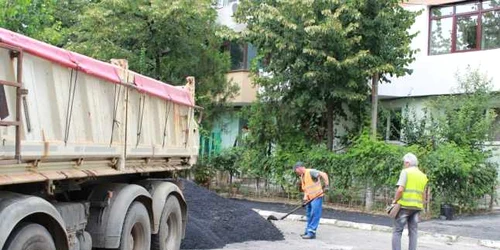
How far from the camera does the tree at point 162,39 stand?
18922mm

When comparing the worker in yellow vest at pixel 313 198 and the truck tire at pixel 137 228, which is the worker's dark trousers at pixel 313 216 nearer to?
the worker in yellow vest at pixel 313 198

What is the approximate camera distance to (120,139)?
7184 mm

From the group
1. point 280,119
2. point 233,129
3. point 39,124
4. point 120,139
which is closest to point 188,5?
point 280,119

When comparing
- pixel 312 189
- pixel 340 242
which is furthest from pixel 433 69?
pixel 340 242

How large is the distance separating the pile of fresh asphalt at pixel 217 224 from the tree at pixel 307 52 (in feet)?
19.6

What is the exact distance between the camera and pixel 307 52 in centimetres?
1733

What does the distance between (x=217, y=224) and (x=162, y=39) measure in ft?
31.6

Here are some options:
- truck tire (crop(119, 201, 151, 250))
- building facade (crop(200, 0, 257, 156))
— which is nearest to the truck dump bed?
truck tire (crop(119, 201, 151, 250))

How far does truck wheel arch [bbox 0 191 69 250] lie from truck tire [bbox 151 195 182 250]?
273 centimetres

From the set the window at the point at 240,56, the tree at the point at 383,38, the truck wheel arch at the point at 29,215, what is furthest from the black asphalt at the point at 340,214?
the truck wheel arch at the point at 29,215

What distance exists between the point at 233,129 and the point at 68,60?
815 inches

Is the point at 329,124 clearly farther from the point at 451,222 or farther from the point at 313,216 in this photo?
the point at 313,216

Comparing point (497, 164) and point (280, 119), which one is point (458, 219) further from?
point (280, 119)

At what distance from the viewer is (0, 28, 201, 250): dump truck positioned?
16.8ft
